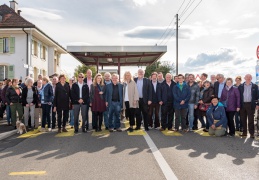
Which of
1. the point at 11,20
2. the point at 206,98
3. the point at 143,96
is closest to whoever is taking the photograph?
the point at 143,96

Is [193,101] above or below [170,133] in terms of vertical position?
above

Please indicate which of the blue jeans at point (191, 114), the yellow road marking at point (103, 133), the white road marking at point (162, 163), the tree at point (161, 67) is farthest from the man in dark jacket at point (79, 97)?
the tree at point (161, 67)

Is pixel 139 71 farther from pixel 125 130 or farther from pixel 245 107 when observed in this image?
pixel 245 107

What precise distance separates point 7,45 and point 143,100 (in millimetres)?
23905

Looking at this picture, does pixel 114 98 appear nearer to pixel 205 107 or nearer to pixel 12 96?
pixel 205 107

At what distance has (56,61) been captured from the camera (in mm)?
42562

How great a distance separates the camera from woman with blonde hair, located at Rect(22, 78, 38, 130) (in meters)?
11.8

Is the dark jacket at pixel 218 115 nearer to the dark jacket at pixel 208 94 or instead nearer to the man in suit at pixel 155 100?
the dark jacket at pixel 208 94

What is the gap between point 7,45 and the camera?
1228 inches

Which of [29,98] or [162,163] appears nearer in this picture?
[162,163]

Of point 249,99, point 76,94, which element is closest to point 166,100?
point 249,99

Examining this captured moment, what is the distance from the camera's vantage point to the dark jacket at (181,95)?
1123 cm

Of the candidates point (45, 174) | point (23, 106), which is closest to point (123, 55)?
point (23, 106)

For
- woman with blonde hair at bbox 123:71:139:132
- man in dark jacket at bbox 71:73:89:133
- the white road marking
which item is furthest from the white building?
the white road marking
